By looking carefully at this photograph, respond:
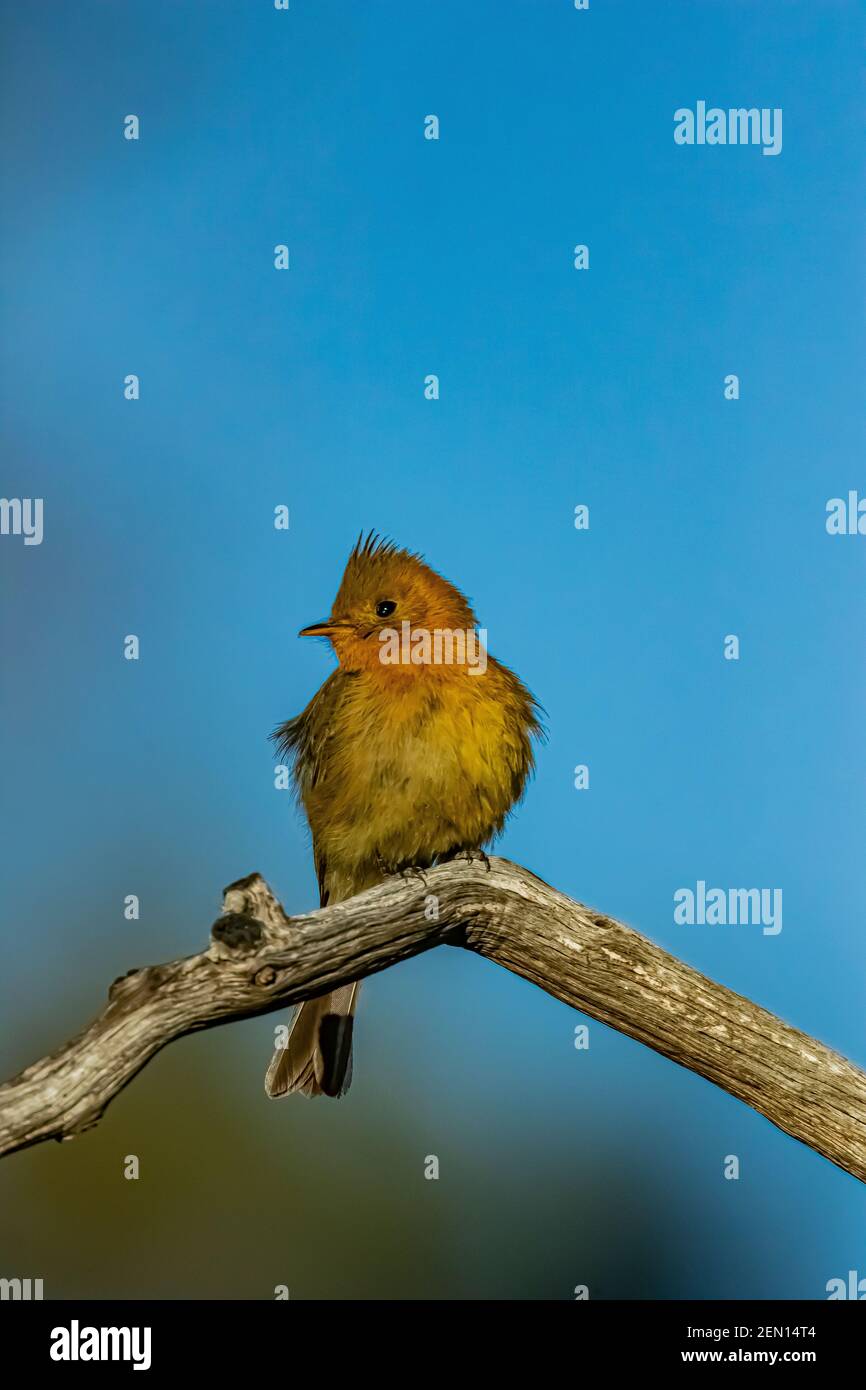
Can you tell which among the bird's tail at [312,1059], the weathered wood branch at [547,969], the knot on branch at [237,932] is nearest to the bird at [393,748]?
the bird's tail at [312,1059]

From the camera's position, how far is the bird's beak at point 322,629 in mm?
6176

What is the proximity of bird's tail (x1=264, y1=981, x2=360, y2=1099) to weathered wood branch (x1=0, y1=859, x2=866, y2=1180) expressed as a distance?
91 cm

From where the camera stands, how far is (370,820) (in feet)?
19.4

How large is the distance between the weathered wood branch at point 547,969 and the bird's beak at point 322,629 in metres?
1.24

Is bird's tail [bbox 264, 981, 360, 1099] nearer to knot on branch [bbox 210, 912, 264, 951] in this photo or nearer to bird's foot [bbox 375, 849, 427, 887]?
bird's foot [bbox 375, 849, 427, 887]

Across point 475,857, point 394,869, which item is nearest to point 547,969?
point 475,857

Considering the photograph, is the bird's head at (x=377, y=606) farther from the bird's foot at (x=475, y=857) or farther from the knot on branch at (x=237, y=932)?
the knot on branch at (x=237, y=932)

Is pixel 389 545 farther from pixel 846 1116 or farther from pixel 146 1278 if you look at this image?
pixel 146 1278

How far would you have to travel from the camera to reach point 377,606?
6176 mm

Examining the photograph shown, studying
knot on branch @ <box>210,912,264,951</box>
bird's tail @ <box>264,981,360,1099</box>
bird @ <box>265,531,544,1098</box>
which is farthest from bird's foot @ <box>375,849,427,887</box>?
knot on branch @ <box>210,912,264,951</box>

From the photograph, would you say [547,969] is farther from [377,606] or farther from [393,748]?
[377,606]
